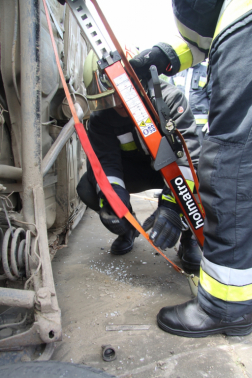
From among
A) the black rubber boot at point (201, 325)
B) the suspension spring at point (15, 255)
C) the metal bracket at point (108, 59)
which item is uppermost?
the metal bracket at point (108, 59)

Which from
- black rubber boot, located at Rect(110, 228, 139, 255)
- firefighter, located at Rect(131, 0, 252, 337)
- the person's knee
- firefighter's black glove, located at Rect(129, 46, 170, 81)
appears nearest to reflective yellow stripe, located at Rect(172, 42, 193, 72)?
firefighter's black glove, located at Rect(129, 46, 170, 81)

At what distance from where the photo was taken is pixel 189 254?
1499 millimetres

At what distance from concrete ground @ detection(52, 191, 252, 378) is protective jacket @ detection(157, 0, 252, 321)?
0.51 ft

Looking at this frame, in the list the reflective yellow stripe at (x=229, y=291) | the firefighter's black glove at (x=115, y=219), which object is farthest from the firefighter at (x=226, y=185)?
the firefighter's black glove at (x=115, y=219)

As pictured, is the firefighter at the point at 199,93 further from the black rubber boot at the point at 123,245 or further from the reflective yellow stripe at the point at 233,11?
the reflective yellow stripe at the point at 233,11

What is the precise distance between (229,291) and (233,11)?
949 mm

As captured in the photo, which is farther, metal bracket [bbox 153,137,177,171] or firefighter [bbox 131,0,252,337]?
metal bracket [bbox 153,137,177,171]

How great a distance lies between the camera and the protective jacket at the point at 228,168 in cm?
81

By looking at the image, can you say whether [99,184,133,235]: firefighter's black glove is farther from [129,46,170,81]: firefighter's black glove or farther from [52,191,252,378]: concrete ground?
[129,46,170,81]: firefighter's black glove

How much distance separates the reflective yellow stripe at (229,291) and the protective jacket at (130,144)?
588 millimetres

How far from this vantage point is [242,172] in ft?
2.73

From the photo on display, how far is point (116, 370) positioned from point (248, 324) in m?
0.52

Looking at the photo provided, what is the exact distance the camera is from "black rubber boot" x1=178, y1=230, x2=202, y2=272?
57.7 inches

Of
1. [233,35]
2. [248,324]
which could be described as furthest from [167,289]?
[233,35]
